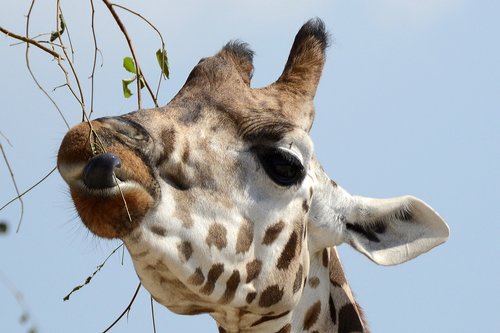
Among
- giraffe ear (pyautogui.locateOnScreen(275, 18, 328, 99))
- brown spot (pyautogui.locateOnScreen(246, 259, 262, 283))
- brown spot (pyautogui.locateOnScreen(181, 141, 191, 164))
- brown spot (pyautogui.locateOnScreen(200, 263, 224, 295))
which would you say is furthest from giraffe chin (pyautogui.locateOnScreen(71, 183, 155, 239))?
giraffe ear (pyautogui.locateOnScreen(275, 18, 328, 99))

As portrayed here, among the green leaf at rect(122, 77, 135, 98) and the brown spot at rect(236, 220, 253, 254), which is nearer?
the brown spot at rect(236, 220, 253, 254)

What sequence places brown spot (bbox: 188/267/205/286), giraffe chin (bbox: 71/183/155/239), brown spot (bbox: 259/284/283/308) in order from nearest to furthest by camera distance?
1. giraffe chin (bbox: 71/183/155/239)
2. brown spot (bbox: 188/267/205/286)
3. brown spot (bbox: 259/284/283/308)

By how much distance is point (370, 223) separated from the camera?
238 inches

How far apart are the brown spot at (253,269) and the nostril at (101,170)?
3.64 feet

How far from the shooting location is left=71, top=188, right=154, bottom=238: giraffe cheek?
15.9ft

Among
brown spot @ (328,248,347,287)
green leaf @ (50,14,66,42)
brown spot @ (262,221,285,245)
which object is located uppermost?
green leaf @ (50,14,66,42)

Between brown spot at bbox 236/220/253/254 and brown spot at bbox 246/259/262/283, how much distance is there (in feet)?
0.31

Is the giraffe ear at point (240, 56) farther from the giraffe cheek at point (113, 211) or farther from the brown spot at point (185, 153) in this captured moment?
the giraffe cheek at point (113, 211)

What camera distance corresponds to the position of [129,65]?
222 inches

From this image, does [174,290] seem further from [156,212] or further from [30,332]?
[30,332]

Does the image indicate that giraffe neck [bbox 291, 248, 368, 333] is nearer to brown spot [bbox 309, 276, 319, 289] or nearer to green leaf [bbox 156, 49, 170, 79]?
brown spot [bbox 309, 276, 319, 289]

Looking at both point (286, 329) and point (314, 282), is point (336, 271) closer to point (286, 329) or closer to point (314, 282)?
point (314, 282)

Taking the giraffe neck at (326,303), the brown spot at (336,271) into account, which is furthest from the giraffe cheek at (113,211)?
the brown spot at (336,271)

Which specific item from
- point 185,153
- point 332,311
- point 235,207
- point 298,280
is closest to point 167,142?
point 185,153
